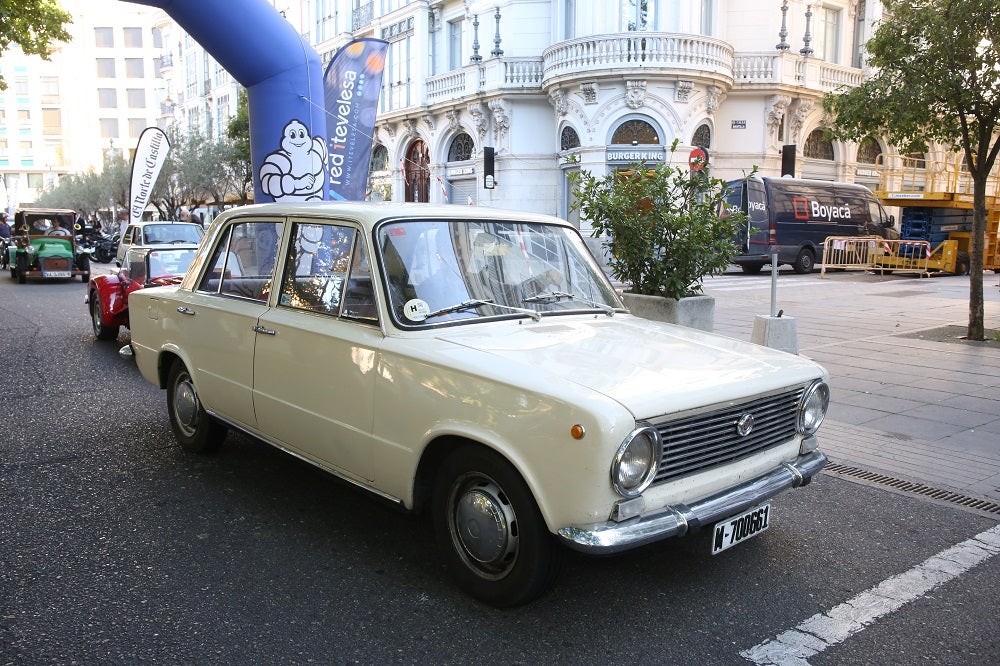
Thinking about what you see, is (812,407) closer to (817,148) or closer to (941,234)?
(941,234)

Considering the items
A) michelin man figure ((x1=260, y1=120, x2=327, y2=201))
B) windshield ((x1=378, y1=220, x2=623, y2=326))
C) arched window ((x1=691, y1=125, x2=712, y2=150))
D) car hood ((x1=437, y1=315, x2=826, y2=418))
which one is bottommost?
car hood ((x1=437, y1=315, x2=826, y2=418))

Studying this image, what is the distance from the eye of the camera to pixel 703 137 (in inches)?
1069

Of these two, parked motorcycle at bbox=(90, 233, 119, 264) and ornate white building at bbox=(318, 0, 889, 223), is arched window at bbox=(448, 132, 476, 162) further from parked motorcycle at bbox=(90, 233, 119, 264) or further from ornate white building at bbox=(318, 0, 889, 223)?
parked motorcycle at bbox=(90, 233, 119, 264)

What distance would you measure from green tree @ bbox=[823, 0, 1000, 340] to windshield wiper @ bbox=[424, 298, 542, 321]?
26.9 feet

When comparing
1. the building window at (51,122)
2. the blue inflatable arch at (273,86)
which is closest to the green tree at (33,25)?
the blue inflatable arch at (273,86)

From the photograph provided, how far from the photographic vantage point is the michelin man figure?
9.69 m

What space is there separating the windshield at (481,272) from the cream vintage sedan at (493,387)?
0.4 inches

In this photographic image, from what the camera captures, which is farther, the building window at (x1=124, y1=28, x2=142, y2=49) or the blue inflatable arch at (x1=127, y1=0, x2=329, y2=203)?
the building window at (x1=124, y1=28, x2=142, y2=49)

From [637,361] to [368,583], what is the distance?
5.19 ft

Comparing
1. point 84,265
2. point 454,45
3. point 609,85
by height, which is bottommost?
point 84,265

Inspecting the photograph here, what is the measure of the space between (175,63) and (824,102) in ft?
203

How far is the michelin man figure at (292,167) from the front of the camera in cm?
969

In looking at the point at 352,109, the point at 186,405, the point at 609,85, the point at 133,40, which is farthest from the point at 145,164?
the point at 133,40

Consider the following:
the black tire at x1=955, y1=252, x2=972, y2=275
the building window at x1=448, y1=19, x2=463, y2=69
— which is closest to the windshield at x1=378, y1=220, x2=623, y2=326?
the black tire at x1=955, y1=252, x2=972, y2=275
